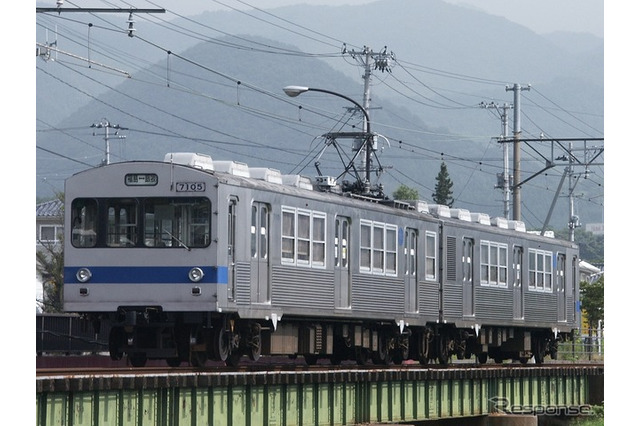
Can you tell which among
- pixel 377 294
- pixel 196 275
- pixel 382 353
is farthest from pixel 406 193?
pixel 196 275

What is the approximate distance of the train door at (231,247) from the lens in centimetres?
2495

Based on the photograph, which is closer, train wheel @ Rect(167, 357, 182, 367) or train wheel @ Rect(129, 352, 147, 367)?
train wheel @ Rect(129, 352, 147, 367)

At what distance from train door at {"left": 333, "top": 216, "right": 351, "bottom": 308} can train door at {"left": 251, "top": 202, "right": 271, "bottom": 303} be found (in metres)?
3.05

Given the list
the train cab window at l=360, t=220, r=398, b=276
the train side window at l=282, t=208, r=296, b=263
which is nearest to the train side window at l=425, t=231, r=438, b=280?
the train cab window at l=360, t=220, r=398, b=276

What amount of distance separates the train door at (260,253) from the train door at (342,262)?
305 cm

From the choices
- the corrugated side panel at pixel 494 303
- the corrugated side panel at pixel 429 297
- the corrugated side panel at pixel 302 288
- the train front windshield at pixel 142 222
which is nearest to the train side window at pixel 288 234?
the corrugated side panel at pixel 302 288

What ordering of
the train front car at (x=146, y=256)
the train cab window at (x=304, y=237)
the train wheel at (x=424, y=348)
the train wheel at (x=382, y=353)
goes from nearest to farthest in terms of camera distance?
the train front car at (x=146, y=256) → the train cab window at (x=304, y=237) → the train wheel at (x=382, y=353) → the train wheel at (x=424, y=348)

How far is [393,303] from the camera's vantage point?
32094mm

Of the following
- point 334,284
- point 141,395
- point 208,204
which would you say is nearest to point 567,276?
point 334,284

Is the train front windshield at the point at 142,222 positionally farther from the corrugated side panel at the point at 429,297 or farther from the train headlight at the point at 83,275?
the corrugated side panel at the point at 429,297

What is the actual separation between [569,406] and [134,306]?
1606 centimetres

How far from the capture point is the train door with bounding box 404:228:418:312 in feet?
108

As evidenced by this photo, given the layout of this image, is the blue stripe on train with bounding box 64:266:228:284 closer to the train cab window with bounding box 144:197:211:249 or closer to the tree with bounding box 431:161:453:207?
the train cab window with bounding box 144:197:211:249
